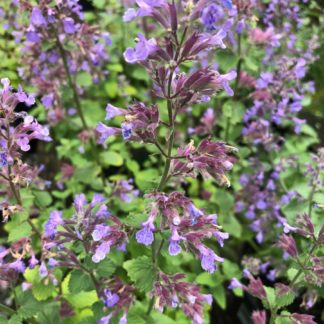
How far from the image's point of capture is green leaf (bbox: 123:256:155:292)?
2385mm

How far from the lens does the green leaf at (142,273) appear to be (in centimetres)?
238

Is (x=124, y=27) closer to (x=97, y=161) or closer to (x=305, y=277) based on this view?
(x=97, y=161)

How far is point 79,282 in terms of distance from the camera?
2.49 m

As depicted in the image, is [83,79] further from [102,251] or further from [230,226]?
[102,251]

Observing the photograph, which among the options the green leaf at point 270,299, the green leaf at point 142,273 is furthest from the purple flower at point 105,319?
the green leaf at point 270,299

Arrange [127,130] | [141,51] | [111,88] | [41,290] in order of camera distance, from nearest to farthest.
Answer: [141,51] < [127,130] < [41,290] < [111,88]

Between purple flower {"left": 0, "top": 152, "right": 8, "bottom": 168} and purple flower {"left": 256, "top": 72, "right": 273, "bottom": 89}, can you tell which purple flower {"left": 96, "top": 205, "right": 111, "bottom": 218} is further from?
purple flower {"left": 256, "top": 72, "right": 273, "bottom": 89}

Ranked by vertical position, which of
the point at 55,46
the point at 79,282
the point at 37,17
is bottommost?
the point at 79,282

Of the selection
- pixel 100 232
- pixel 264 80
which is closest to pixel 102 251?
pixel 100 232

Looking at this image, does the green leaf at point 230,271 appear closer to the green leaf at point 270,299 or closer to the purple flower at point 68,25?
the green leaf at point 270,299

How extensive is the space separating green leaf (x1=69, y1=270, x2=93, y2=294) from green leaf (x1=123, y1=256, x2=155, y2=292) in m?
0.26

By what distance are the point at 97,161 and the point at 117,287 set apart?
61.0 inches

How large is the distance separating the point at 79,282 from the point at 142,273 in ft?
1.21

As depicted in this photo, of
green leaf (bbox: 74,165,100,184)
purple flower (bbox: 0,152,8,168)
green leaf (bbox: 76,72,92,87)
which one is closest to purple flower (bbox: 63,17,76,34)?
green leaf (bbox: 76,72,92,87)
